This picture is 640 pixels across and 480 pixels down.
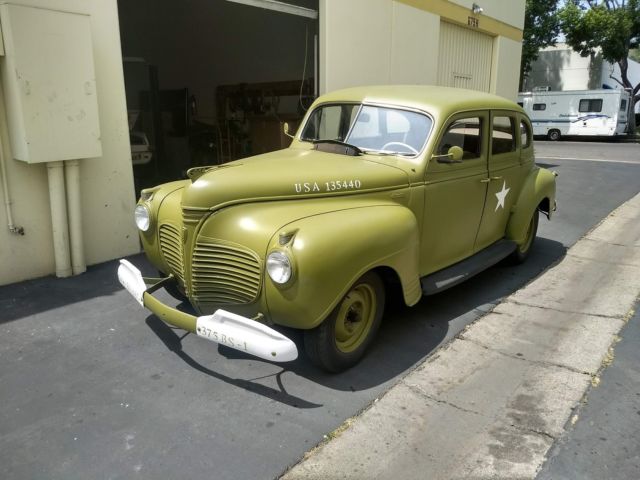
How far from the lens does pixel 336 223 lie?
3.21m

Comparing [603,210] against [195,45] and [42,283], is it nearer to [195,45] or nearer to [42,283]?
[42,283]

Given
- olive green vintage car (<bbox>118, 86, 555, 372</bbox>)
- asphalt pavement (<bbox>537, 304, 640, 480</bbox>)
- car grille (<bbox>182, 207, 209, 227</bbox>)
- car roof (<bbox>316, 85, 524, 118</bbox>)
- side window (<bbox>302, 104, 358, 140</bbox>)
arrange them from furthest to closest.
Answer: side window (<bbox>302, 104, 358, 140</bbox>), car roof (<bbox>316, 85, 524, 118</bbox>), car grille (<bbox>182, 207, 209, 227</bbox>), olive green vintage car (<bbox>118, 86, 555, 372</bbox>), asphalt pavement (<bbox>537, 304, 640, 480</bbox>)

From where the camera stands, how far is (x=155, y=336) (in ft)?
13.0

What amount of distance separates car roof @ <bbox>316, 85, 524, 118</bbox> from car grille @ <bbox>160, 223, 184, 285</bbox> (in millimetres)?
2059

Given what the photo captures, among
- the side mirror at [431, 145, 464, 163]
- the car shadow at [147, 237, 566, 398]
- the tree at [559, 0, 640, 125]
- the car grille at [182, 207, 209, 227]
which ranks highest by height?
the tree at [559, 0, 640, 125]

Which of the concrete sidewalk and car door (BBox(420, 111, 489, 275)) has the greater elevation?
car door (BBox(420, 111, 489, 275))

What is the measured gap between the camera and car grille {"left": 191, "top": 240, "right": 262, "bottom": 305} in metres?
3.09

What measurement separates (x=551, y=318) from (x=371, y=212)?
6.88 ft

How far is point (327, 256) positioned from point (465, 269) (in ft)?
6.50

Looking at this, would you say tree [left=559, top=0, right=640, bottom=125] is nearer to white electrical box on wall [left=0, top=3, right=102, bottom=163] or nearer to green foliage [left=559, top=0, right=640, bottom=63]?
green foliage [left=559, top=0, right=640, bottom=63]

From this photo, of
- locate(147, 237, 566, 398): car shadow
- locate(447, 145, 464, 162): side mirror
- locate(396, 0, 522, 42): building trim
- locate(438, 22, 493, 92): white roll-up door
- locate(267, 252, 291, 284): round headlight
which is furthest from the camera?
locate(438, 22, 493, 92): white roll-up door

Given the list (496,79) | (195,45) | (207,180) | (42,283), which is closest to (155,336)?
(207,180)

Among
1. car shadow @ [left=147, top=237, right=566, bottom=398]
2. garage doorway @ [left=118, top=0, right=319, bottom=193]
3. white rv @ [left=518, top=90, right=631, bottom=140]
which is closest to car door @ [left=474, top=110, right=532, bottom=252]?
car shadow @ [left=147, top=237, right=566, bottom=398]

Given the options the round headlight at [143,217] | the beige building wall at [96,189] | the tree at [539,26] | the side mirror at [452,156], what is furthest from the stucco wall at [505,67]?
the tree at [539,26]
